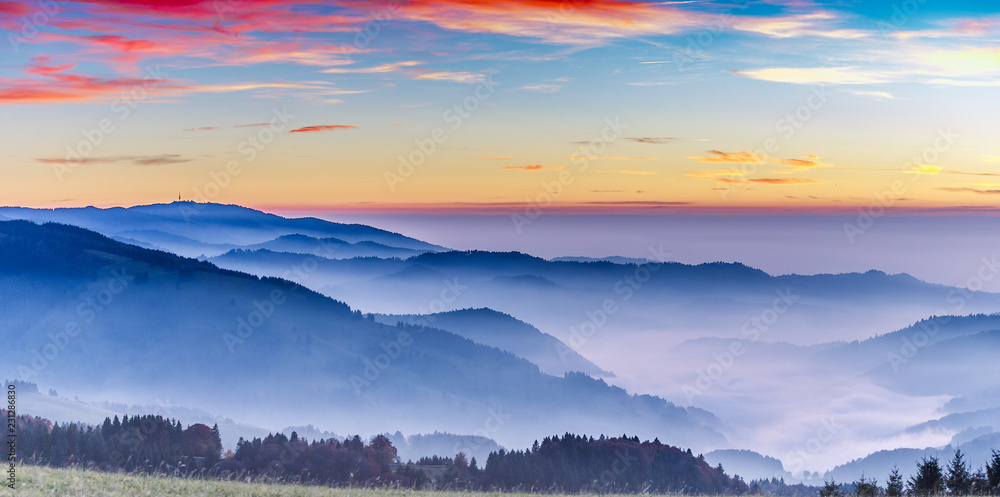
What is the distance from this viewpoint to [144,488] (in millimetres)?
22328

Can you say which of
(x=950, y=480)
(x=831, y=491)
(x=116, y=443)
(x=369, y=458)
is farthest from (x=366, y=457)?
(x=831, y=491)

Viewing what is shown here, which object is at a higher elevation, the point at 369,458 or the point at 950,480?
the point at 950,480

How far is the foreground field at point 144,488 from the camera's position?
21.2 metres

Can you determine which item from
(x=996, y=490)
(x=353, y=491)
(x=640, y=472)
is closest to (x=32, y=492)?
(x=353, y=491)

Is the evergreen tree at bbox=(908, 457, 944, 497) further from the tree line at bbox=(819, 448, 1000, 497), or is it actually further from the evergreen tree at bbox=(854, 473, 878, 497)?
the evergreen tree at bbox=(854, 473, 878, 497)

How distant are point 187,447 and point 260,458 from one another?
14.4 meters

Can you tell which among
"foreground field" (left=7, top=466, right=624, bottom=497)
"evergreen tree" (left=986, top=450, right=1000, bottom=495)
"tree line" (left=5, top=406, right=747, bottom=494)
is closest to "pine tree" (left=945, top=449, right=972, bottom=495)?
"evergreen tree" (left=986, top=450, right=1000, bottom=495)

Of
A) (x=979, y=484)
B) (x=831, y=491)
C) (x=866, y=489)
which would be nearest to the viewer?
(x=866, y=489)

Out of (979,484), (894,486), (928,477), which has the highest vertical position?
(928,477)

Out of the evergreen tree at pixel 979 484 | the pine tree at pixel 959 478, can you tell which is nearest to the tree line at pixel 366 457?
the evergreen tree at pixel 979 484

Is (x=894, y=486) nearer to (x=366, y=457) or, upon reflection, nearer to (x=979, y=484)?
(x=979, y=484)

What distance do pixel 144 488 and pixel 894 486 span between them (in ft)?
75.4

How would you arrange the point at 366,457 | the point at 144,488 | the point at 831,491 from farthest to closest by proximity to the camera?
the point at 366,457 → the point at 831,491 → the point at 144,488

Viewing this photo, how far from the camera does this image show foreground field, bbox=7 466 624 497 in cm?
2116
